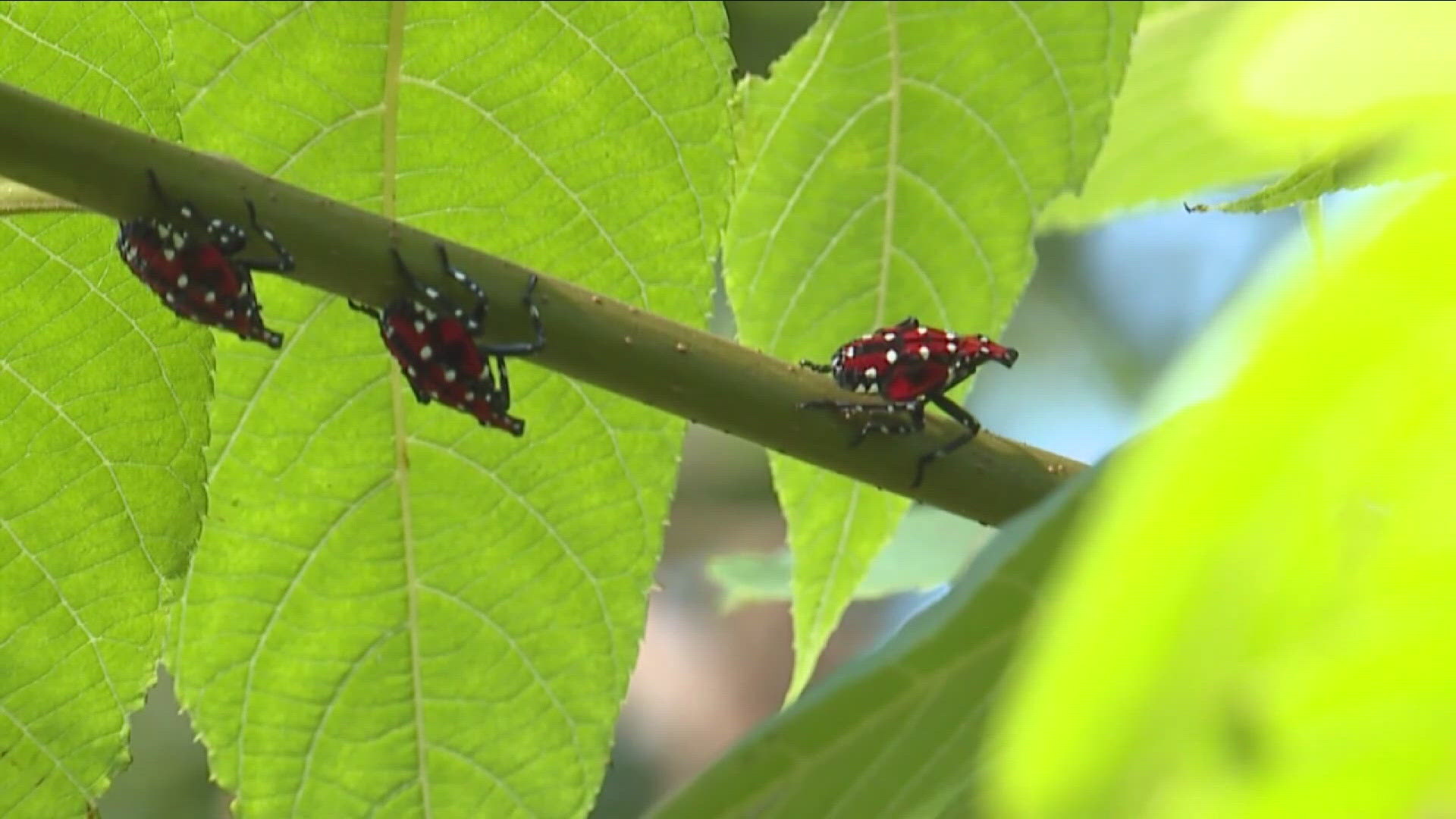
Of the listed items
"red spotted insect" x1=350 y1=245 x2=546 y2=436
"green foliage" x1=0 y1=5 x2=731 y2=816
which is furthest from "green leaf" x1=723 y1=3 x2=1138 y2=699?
"red spotted insect" x1=350 y1=245 x2=546 y2=436

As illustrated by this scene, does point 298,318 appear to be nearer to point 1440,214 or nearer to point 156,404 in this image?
point 156,404

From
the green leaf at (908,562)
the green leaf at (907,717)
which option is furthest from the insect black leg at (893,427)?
the green leaf at (908,562)

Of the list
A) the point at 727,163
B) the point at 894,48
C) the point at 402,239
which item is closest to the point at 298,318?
the point at 402,239

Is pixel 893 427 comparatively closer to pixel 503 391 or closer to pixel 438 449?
pixel 503 391

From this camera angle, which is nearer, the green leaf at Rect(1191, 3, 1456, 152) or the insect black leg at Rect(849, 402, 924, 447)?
the green leaf at Rect(1191, 3, 1456, 152)

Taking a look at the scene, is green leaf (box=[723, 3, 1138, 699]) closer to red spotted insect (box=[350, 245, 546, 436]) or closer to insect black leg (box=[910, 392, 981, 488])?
red spotted insect (box=[350, 245, 546, 436])

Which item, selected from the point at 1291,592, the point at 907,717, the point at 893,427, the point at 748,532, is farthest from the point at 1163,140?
the point at 748,532
